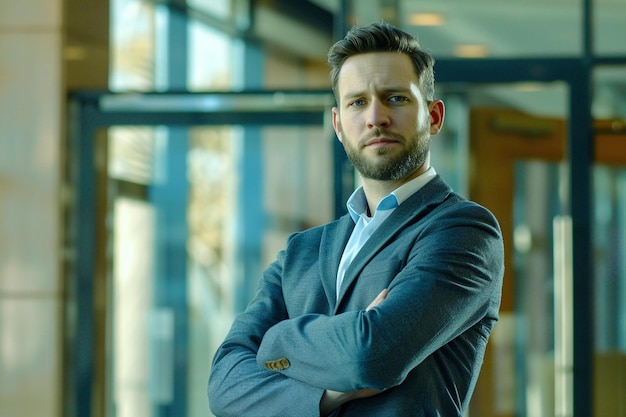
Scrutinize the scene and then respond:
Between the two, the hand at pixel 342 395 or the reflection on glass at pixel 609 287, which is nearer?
the hand at pixel 342 395

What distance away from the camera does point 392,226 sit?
2445mm

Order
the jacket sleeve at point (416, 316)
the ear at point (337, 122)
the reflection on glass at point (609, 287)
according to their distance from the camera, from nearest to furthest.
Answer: the jacket sleeve at point (416, 316) < the ear at point (337, 122) < the reflection on glass at point (609, 287)

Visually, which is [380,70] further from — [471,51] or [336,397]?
[471,51]

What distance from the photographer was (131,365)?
6816 millimetres

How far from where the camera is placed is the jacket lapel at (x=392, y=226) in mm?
2436

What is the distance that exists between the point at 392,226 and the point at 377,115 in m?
0.25

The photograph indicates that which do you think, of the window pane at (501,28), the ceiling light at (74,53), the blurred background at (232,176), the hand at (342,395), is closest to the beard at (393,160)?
the hand at (342,395)

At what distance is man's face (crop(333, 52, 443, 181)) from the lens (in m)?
2.47

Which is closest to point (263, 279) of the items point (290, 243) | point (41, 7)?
point (290, 243)

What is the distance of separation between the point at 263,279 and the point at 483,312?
65 centimetres

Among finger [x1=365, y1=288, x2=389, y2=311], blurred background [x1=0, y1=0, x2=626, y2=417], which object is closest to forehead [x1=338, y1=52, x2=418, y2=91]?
finger [x1=365, y1=288, x2=389, y2=311]

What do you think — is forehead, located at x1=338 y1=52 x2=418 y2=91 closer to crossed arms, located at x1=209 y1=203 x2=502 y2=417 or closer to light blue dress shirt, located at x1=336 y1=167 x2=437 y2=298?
light blue dress shirt, located at x1=336 y1=167 x2=437 y2=298

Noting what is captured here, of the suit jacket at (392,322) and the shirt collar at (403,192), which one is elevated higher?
the shirt collar at (403,192)

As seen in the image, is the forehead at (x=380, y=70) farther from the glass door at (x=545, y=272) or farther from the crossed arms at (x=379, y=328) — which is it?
the glass door at (x=545, y=272)
